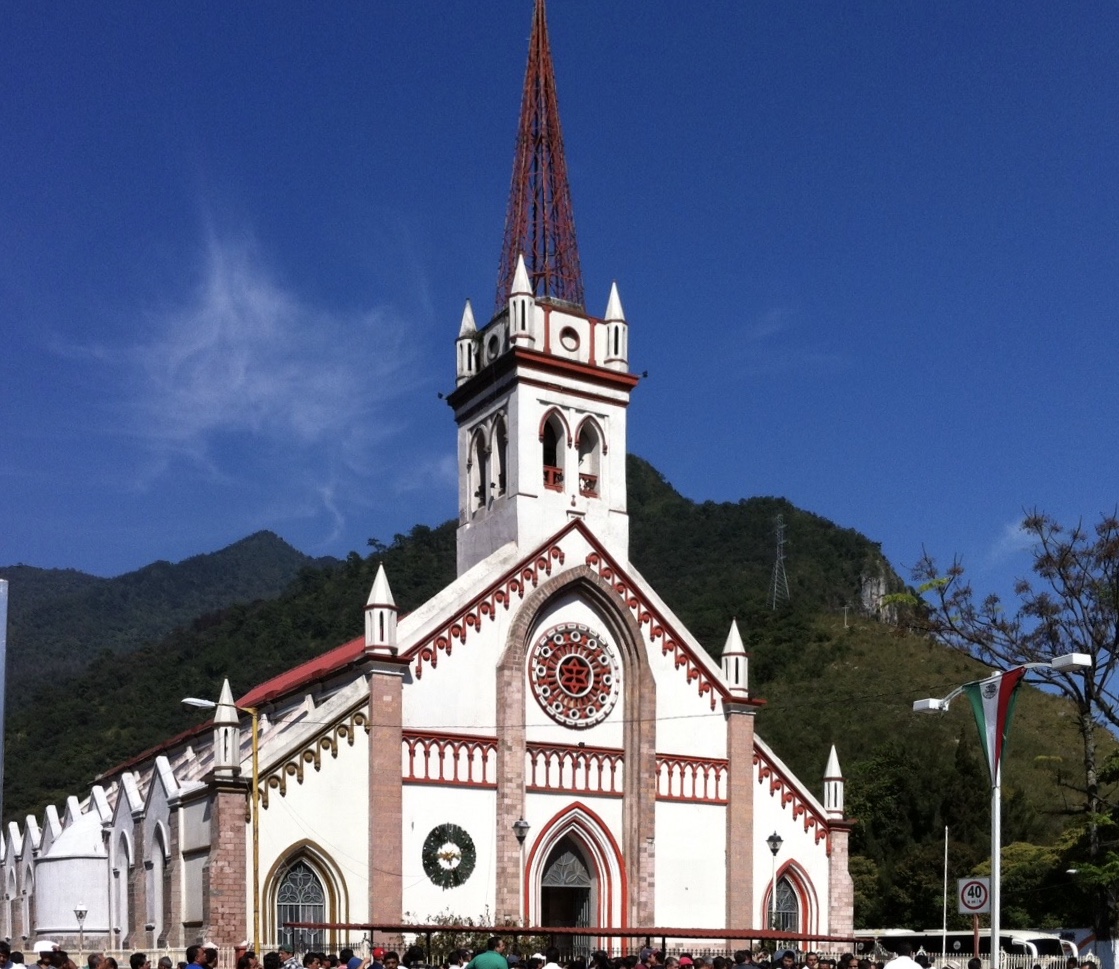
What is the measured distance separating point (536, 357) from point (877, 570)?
11109 cm

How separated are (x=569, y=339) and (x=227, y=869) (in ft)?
57.9

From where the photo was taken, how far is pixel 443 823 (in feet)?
128

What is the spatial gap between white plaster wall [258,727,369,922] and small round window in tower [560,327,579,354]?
507 inches

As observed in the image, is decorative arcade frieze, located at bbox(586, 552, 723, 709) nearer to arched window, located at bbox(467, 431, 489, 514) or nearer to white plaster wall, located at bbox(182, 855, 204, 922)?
arched window, located at bbox(467, 431, 489, 514)

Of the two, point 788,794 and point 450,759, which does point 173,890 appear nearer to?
point 450,759

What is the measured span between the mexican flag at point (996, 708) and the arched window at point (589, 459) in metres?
19.9

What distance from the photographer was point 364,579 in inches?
4633

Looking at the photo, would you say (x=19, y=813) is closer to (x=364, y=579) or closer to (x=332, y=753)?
(x=364, y=579)

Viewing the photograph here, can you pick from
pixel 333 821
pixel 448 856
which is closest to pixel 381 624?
pixel 333 821

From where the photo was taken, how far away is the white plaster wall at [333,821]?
36.3 meters

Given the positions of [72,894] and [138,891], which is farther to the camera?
[72,894]

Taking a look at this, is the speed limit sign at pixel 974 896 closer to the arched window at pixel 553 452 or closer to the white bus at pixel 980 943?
the white bus at pixel 980 943

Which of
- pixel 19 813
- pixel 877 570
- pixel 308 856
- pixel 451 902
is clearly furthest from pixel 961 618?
pixel 877 570

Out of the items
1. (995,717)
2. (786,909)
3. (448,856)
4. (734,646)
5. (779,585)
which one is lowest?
(786,909)
